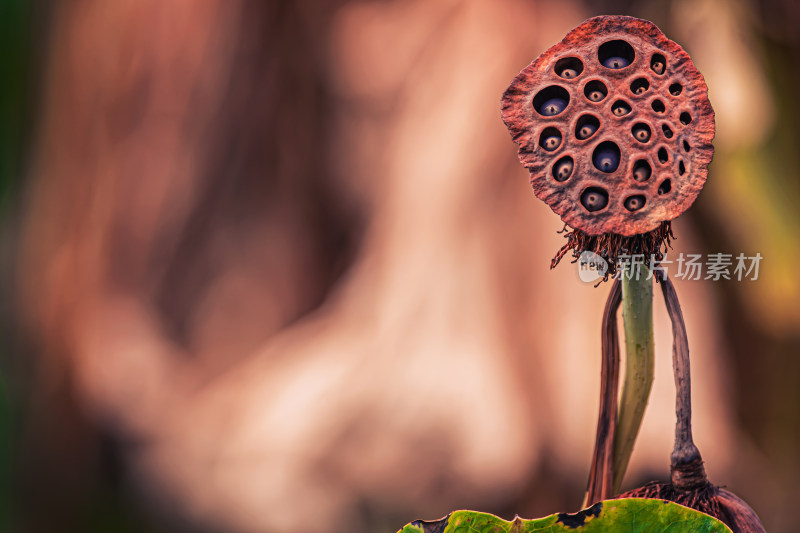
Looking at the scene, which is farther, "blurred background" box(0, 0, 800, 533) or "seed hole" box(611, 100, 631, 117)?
"blurred background" box(0, 0, 800, 533)

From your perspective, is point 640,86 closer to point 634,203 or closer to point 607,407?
point 634,203

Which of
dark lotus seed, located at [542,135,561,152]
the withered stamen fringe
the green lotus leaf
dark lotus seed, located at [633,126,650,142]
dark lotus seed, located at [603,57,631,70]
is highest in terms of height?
dark lotus seed, located at [603,57,631,70]

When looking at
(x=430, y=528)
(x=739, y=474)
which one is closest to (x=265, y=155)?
(x=430, y=528)

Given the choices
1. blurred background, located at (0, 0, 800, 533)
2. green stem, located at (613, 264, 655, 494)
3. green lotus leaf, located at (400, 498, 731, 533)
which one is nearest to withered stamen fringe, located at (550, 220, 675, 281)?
green stem, located at (613, 264, 655, 494)

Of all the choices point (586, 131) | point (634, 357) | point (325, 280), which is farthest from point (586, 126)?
point (325, 280)

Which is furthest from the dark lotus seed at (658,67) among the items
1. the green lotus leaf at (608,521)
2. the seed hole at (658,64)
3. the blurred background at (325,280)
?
the blurred background at (325,280)

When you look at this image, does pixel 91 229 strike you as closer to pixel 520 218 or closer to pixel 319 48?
pixel 319 48

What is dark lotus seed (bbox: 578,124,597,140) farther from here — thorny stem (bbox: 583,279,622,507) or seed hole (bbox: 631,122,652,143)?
thorny stem (bbox: 583,279,622,507)

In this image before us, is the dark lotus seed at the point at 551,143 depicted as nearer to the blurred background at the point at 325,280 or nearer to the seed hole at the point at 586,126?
the seed hole at the point at 586,126
